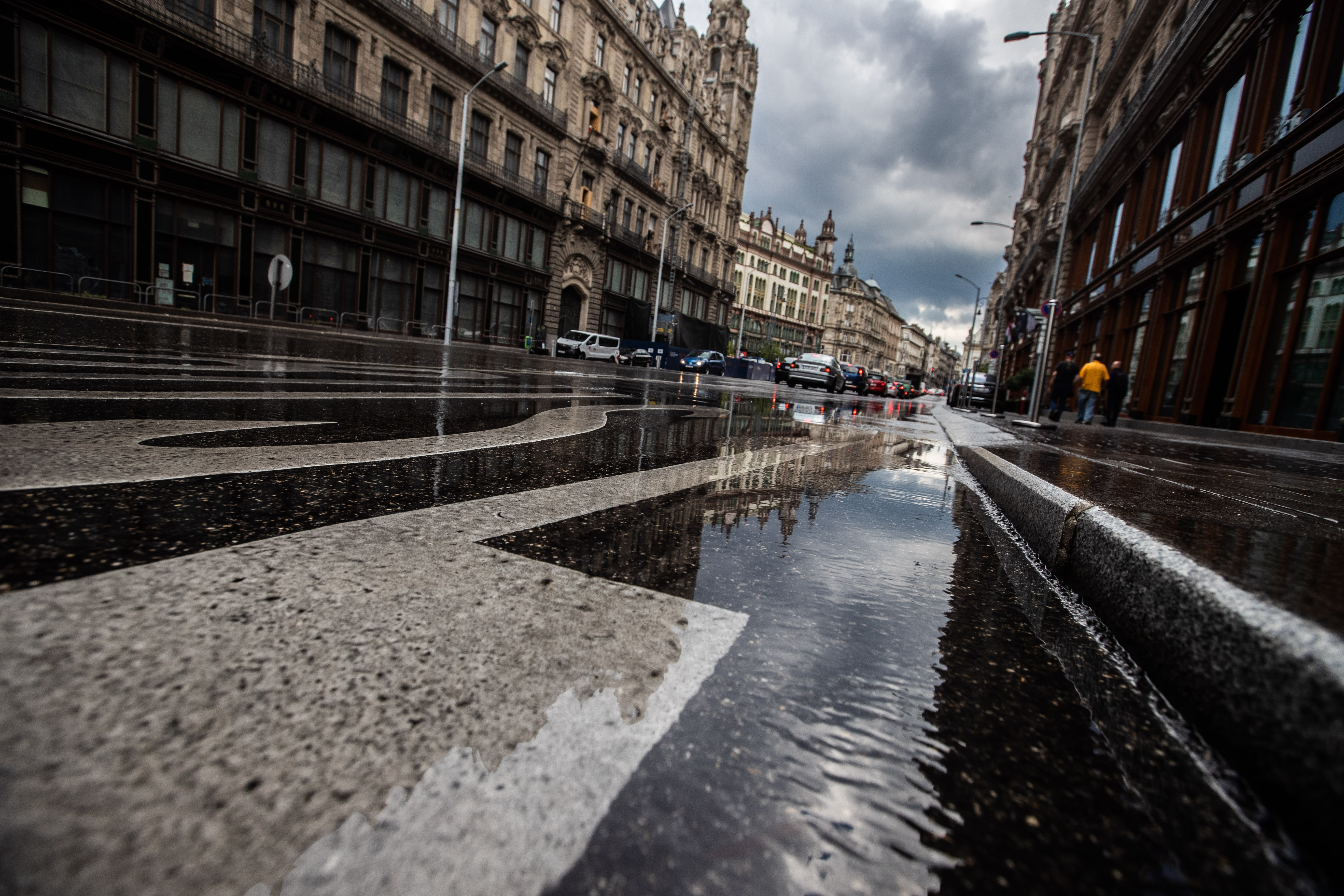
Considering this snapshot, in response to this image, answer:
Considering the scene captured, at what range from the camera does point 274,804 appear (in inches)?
23.9

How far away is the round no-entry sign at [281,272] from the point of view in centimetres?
1445

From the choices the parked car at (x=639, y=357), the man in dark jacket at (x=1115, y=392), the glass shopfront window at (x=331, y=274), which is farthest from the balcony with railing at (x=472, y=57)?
the man in dark jacket at (x=1115, y=392)

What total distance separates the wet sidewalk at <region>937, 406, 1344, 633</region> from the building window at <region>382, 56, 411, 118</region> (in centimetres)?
2603

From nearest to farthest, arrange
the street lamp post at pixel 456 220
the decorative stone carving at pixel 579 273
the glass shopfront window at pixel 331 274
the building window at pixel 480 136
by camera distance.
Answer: the glass shopfront window at pixel 331 274 → the street lamp post at pixel 456 220 → the building window at pixel 480 136 → the decorative stone carving at pixel 579 273

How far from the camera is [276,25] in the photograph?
2077 cm

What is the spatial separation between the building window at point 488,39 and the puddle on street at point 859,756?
32058 mm

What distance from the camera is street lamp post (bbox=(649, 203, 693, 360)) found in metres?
39.7

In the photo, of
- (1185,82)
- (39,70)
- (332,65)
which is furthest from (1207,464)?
→ (332,65)

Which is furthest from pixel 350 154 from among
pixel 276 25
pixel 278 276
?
pixel 278 276

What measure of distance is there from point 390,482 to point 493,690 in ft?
4.27

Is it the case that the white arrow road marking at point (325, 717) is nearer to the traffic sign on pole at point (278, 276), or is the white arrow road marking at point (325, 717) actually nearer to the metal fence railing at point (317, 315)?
the traffic sign on pole at point (278, 276)

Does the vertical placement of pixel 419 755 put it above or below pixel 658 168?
below

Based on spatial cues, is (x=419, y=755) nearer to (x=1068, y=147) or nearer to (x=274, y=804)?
(x=274, y=804)

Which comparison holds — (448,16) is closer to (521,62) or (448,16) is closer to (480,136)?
(521,62)
